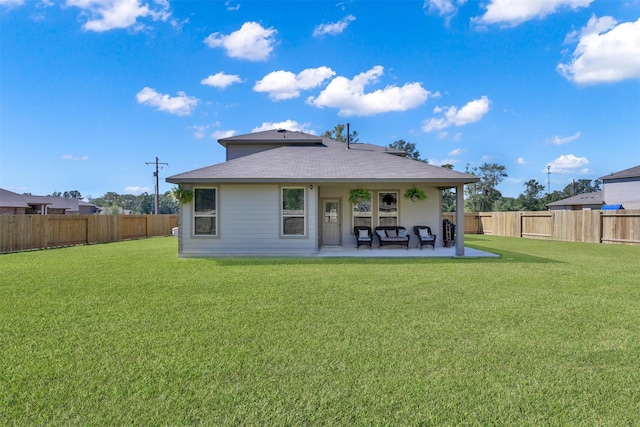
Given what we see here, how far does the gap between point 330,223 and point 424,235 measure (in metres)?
3.47

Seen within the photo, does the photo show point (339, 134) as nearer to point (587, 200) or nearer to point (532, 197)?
point (587, 200)

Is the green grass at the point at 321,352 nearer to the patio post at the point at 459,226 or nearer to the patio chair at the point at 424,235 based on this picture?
the patio post at the point at 459,226

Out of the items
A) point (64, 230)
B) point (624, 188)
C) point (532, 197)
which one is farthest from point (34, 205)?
point (532, 197)

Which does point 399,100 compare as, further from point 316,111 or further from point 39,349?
point 39,349

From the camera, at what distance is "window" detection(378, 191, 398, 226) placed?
13.1 metres

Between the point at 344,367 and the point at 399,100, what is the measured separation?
1080 inches

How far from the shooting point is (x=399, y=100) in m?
27.8

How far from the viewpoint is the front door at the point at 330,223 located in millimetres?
13227

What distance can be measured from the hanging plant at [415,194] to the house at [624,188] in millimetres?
21940

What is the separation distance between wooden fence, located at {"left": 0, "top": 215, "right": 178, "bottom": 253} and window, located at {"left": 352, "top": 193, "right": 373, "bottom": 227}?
12.6 m

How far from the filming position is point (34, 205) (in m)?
35.4

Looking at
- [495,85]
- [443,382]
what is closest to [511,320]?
[443,382]

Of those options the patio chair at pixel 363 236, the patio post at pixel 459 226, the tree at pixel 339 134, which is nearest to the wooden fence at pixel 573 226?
the patio post at pixel 459 226

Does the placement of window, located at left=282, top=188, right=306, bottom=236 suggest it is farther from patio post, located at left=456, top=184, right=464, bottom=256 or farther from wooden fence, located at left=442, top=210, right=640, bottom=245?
wooden fence, located at left=442, top=210, right=640, bottom=245
